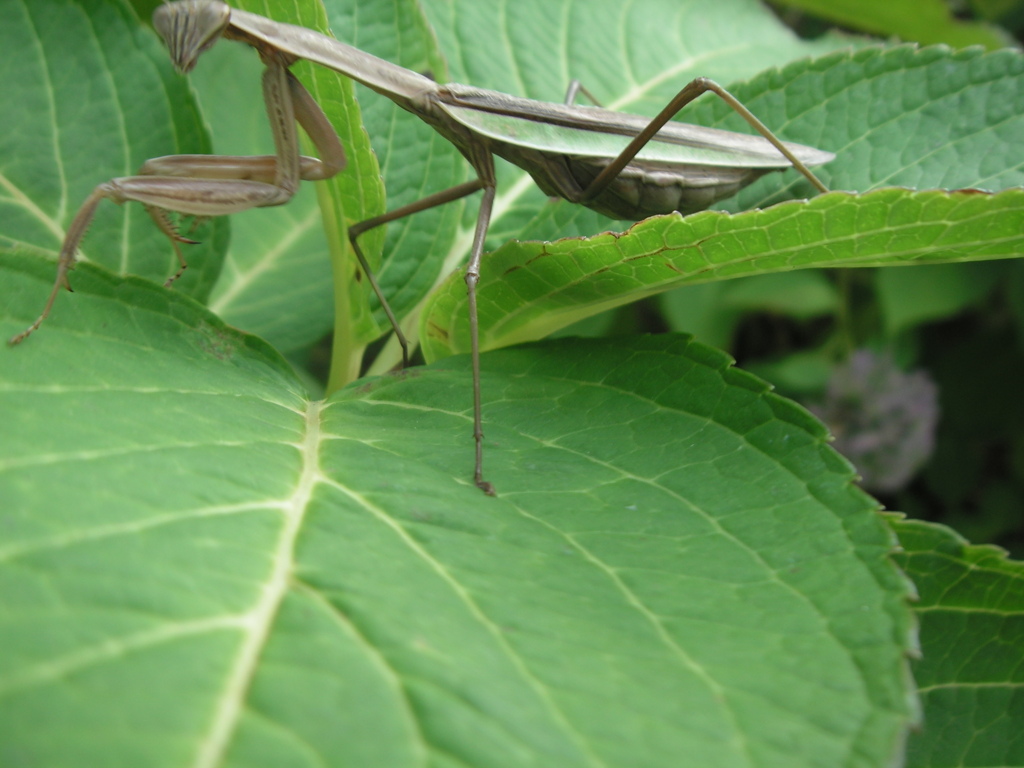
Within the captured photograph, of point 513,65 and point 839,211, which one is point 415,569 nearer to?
point 839,211

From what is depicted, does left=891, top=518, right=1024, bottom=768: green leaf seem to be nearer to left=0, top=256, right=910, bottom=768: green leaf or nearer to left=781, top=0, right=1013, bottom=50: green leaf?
left=0, top=256, right=910, bottom=768: green leaf

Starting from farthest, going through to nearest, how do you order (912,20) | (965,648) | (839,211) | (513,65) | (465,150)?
(912,20) < (513,65) < (465,150) < (965,648) < (839,211)

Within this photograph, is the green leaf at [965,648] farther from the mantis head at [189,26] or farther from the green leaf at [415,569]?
the mantis head at [189,26]

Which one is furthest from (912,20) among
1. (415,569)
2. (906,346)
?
(415,569)

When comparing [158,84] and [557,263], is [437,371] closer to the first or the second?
[557,263]

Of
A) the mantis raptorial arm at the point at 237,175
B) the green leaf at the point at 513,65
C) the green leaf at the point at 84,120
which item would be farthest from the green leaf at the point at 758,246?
the green leaf at the point at 84,120
